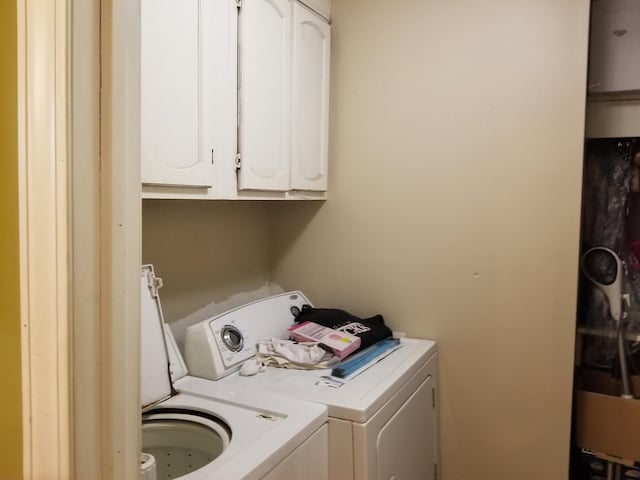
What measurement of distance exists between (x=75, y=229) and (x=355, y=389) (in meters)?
1.15

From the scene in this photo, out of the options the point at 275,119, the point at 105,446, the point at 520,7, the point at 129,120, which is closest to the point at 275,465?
the point at 105,446

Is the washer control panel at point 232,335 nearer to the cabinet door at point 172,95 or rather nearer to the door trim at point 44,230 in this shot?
the cabinet door at point 172,95

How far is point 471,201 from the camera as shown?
2.03 metres

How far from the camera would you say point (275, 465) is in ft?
3.95

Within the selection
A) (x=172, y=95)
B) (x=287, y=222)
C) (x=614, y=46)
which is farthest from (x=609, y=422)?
(x=172, y=95)

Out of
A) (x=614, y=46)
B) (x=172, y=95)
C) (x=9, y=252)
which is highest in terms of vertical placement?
(x=614, y=46)

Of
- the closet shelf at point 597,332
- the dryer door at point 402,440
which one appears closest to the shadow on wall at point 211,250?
the dryer door at point 402,440

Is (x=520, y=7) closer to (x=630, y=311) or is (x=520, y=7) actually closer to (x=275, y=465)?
(x=630, y=311)

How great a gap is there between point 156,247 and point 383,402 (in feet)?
3.17

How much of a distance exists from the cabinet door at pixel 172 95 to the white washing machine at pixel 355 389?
613 millimetres

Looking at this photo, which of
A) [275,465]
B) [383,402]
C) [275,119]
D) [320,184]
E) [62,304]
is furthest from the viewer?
[320,184]

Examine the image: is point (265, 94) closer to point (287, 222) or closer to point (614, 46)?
point (287, 222)

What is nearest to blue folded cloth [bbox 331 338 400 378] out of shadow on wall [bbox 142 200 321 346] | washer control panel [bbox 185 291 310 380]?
washer control panel [bbox 185 291 310 380]

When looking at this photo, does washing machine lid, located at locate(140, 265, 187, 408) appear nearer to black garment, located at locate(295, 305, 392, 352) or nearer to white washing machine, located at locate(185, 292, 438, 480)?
white washing machine, located at locate(185, 292, 438, 480)
